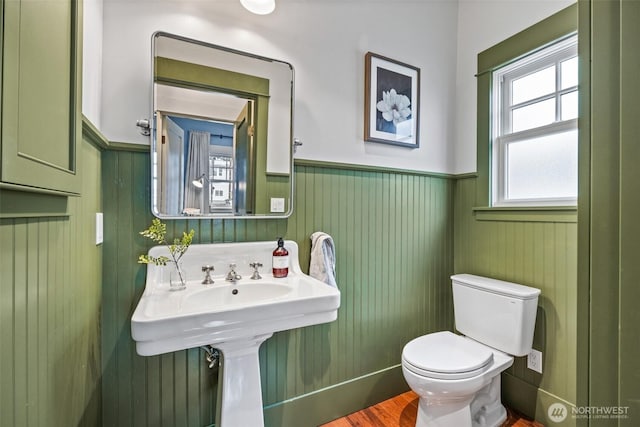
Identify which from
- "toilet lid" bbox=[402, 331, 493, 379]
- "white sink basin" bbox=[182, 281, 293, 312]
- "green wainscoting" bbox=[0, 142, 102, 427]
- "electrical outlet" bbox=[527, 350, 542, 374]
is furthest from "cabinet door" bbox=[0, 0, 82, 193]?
"electrical outlet" bbox=[527, 350, 542, 374]

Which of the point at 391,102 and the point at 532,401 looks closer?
the point at 532,401

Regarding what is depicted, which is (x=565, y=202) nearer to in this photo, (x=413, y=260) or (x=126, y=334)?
(x=413, y=260)

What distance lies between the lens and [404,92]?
190 cm

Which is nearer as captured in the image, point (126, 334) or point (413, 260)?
point (126, 334)

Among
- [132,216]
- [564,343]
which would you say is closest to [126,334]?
[132,216]

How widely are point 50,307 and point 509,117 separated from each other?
2358 millimetres

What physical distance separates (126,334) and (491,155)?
2220 millimetres

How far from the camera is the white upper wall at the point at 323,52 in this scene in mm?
1242

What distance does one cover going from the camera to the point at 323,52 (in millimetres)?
1646

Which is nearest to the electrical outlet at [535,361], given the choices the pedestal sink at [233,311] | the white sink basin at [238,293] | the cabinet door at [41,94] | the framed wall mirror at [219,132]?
the pedestal sink at [233,311]

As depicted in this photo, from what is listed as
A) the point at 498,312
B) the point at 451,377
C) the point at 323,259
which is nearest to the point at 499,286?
the point at 498,312

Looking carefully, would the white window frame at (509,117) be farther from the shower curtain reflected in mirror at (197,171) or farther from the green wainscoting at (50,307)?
the green wainscoting at (50,307)

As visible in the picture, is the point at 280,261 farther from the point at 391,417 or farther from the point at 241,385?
the point at 391,417

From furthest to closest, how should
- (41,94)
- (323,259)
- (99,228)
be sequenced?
1. (323,259)
2. (99,228)
3. (41,94)
